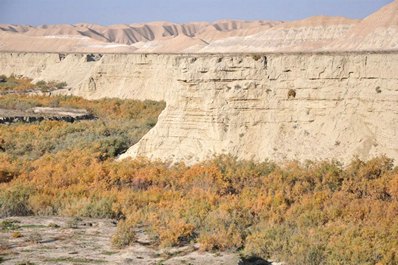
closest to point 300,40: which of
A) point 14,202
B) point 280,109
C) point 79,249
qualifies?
point 280,109

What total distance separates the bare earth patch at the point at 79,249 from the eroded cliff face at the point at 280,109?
939 centimetres

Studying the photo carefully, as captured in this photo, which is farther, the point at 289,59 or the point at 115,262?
the point at 289,59

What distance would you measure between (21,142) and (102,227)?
54.2 ft

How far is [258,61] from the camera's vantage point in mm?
23578

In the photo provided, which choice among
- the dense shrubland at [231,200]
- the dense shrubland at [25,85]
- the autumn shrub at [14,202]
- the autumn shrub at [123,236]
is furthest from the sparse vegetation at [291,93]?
the dense shrubland at [25,85]

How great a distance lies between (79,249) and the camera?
12820mm

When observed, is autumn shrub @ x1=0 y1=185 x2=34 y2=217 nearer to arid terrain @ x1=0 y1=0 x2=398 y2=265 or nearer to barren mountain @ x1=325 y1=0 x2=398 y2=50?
arid terrain @ x1=0 y1=0 x2=398 y2=265

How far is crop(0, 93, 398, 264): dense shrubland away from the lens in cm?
1299

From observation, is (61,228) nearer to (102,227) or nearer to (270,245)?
(102,227)

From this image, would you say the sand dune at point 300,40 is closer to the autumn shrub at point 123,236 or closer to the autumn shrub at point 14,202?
the autumn shrub at point 14,202

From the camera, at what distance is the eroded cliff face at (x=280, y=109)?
2069 cm

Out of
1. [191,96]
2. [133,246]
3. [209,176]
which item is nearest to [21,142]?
[191,96]

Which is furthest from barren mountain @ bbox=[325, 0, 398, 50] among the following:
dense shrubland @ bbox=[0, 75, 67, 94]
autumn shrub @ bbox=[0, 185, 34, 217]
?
autumn shrub @ bbox=[0, 185, 34, 217]

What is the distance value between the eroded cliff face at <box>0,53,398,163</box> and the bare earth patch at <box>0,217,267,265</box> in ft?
30.8
